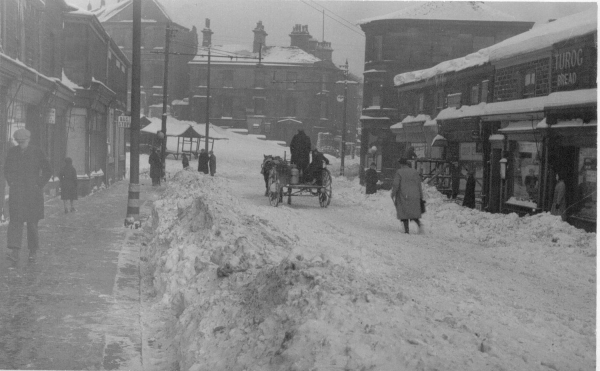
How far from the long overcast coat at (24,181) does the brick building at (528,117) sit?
9.11m

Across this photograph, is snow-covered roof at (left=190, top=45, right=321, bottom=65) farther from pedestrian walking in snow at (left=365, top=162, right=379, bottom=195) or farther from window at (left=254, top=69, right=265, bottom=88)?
pedestrian walking in snow at (left=365, top=162, right=379, bottom=195)

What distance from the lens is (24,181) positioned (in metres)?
9.81

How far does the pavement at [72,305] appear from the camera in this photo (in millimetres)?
6027

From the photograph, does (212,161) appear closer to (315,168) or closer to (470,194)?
(315,168)

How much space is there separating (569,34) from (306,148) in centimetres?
805

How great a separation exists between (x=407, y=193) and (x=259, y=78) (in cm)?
658

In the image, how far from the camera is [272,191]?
2156 centimetres

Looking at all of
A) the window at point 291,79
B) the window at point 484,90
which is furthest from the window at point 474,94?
the window at point 291,79

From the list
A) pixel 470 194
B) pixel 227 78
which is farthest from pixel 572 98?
pixel 227 78

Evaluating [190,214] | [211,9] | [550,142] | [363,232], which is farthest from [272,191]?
[211,9]

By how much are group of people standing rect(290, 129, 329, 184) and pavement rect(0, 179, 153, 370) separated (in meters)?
8.25

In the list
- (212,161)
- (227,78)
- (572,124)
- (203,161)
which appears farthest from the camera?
(212,161)

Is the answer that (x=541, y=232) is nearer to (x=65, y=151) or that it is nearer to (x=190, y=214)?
(x=190, y=214)

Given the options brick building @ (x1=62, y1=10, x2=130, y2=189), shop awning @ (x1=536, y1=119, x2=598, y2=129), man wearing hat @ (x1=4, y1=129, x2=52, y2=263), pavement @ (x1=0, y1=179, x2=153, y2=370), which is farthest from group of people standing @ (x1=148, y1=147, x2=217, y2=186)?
man wearing hat @ (x1=4, y1=129, x2=52, y2=263)
